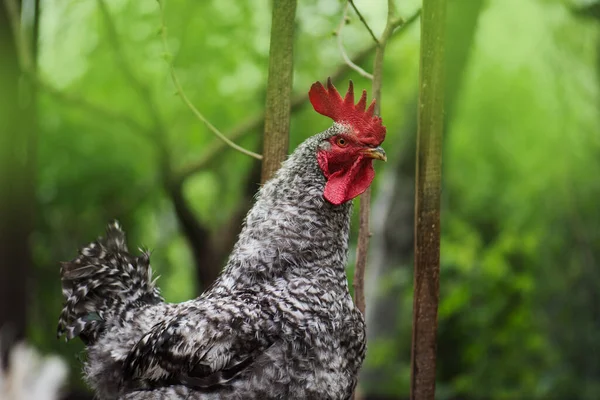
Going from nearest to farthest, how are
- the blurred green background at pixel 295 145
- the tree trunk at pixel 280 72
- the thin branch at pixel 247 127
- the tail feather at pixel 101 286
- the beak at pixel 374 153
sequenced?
the beak at pixel 374 153 < the tree trunk at pixel 280 72 < the tail feather at pixel 101 286 < the thin branch at pixel 247 127 < the blurred green background at pixel 295 145

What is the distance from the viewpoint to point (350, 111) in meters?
2.64

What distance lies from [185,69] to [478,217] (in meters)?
4.44

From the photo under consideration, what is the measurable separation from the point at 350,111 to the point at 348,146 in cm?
14

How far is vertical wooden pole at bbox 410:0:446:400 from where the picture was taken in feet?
7.79

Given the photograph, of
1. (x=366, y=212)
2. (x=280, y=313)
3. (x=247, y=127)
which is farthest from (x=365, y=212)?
(x=247, y=127)

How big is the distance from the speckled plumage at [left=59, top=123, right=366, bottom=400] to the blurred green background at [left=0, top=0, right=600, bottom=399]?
6.60 ft

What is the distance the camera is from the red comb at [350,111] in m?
2.58

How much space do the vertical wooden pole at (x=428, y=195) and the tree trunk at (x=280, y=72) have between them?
0.53m

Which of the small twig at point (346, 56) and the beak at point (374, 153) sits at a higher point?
the small twig at point (346, 56)

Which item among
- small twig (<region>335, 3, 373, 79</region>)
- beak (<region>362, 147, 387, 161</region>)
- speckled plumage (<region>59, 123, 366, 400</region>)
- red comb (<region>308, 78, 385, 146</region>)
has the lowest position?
speckled plumage (<region>59, 123, 366, 400</region>)

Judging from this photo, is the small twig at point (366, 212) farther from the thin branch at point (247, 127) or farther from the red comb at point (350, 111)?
the thin branch at point (247, 127)

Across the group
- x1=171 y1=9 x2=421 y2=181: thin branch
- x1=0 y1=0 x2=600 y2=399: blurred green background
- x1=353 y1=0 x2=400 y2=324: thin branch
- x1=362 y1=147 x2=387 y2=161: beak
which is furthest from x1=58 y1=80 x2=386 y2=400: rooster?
x1=171 y1=9 x2=421 y2=181: thin branch

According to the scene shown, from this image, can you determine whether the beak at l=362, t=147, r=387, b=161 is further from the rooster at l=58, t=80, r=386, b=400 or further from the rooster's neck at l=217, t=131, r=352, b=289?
the rooster's neck at l=217, t=131, r=352, b=289

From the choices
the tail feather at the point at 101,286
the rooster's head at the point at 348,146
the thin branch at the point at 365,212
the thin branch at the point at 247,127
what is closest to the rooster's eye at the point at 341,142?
the rooster's head at the point at 348,146
